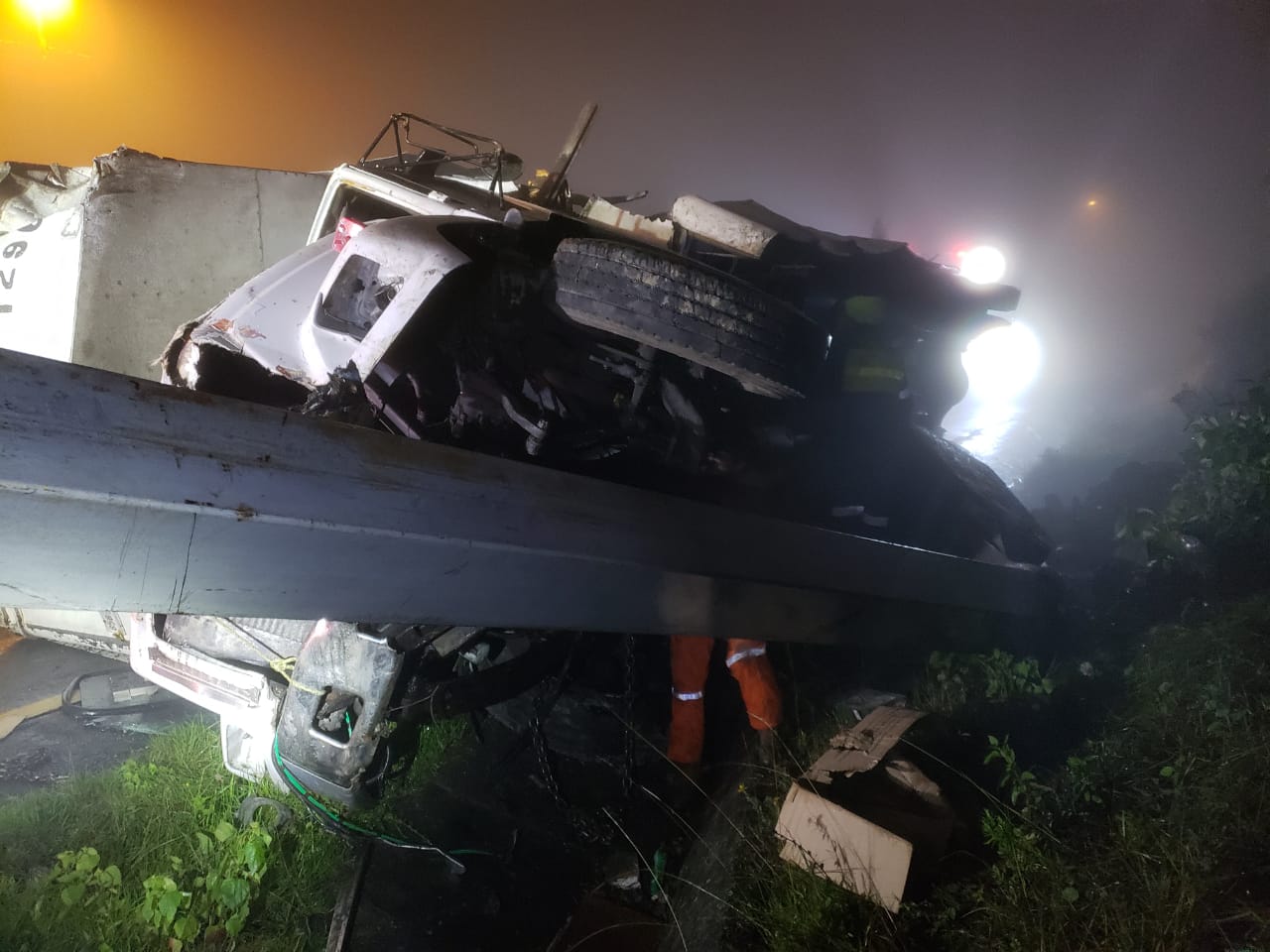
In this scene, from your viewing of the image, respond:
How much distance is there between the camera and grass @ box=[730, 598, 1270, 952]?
5.40 feet

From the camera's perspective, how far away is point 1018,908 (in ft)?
5.78

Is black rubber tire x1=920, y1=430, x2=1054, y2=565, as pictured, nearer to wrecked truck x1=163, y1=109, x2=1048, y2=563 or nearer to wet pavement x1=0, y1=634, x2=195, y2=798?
wrecked truck x1=163, y1=109, x2=1048, y2=563

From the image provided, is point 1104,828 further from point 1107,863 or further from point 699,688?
point 699,688

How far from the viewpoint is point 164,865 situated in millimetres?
2611

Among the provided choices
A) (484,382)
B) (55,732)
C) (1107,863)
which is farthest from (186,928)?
(1107,863)

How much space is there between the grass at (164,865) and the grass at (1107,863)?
168cm

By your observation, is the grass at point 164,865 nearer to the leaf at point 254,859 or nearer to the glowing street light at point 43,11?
the leaf at point 254,859

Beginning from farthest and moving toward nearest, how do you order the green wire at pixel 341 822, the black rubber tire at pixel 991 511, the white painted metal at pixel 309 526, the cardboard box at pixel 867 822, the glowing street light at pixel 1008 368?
the glowing street light at pixel 1008 368 → the black rubber tire at pixel 991 511 → the green wire at pixel 341 822 → the cardboard box at pixel 867 822 → the white painted metal at pixel 309 526

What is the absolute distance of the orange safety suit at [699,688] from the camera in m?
2.71

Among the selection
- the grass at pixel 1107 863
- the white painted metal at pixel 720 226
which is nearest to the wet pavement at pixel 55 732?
the grass at pixel 1107 863

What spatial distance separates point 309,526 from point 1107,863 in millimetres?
2303

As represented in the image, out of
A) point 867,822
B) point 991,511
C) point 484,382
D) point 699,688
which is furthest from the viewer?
point 991,511

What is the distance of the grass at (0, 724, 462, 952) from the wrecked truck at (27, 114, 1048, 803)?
0.35 m

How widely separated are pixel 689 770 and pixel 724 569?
1312mm
